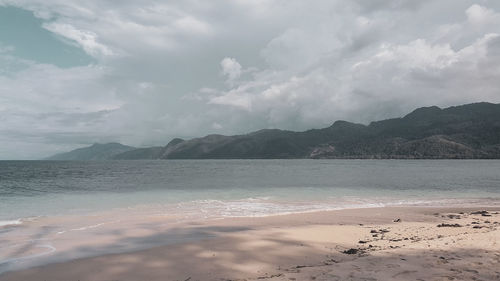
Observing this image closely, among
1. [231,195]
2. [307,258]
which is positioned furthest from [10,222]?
[231,195]

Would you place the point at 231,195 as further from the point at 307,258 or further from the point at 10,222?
the point at 307,258

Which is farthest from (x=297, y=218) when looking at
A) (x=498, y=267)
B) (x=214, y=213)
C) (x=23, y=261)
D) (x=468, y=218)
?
(x=23, y=261)

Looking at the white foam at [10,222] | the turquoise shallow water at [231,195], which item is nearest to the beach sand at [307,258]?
the turquoise shallow water at [231,195]

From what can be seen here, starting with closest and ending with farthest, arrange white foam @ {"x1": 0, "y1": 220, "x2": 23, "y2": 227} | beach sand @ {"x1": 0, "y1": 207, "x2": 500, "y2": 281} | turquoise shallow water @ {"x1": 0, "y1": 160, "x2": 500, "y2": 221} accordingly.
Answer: beach sand @ {"x1": 0, "y1": 207, "x2": 500, "y2": 281}, white foam @ {"x1": 0, "y1": 220, "x2": 23, "y2": 227}, turquoise shallow water @ {"x1": 0, "y1": 160, "x2": 500, "y2": 221}

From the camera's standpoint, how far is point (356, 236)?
14.4 m

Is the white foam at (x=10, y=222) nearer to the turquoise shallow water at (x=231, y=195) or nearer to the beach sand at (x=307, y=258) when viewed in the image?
the turquoise shallow water at (x=231, y=195)

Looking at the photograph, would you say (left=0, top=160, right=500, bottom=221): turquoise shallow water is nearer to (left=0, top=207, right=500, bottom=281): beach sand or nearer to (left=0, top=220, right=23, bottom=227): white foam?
(left=0, top=220, right=23, bottom=227): white foam

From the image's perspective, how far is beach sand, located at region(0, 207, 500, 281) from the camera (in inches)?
342

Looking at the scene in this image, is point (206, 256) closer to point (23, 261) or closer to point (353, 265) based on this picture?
point (353, 265)

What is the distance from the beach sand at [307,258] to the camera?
8680 millimetres

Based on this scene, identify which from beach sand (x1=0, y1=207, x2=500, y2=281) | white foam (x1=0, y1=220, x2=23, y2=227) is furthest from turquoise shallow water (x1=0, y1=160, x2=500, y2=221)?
beach sand (x1=0, y1=207, x2=500, y2=281)

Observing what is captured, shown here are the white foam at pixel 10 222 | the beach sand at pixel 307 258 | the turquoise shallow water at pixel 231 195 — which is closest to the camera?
the beach sand at pixel 307 258

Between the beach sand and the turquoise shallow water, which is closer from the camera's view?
the beach sand

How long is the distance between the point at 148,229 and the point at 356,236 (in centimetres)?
1095
